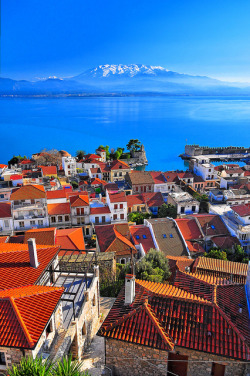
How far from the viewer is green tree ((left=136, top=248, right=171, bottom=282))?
14805 millimetres

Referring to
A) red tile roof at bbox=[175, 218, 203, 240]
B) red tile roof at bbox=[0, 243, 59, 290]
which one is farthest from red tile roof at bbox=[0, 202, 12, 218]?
red tile roof at bbox=[0, 243, 59, 290]

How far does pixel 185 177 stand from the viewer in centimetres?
4403

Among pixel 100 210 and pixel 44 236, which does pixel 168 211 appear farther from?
pixel 44 236

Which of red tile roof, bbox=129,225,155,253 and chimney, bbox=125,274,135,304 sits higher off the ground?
chimney, bbox=125,274,135,304

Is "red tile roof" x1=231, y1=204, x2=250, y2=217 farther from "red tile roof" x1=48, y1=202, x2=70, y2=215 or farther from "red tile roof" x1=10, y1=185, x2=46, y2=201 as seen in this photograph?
"red tile roof" x1=10, y1=185, x2=46, y2=201

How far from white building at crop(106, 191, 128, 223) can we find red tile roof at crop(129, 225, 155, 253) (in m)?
3.78

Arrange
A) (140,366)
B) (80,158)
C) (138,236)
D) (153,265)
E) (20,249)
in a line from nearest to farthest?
1. (140,366)
2. (20,249)
3. (153,265)
4. (138,236)
5. (80,158)

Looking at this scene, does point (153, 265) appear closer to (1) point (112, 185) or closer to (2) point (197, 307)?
(2) point (197, 307)

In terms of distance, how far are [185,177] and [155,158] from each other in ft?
109

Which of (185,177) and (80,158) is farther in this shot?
(80,158)

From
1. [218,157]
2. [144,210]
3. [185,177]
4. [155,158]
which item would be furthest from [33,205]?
[218,157]

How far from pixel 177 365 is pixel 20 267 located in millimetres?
5513

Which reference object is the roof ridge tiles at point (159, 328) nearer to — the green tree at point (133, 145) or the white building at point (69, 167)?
the white building at point (69, 167)

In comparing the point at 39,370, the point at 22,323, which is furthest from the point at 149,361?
the point at 22,323
